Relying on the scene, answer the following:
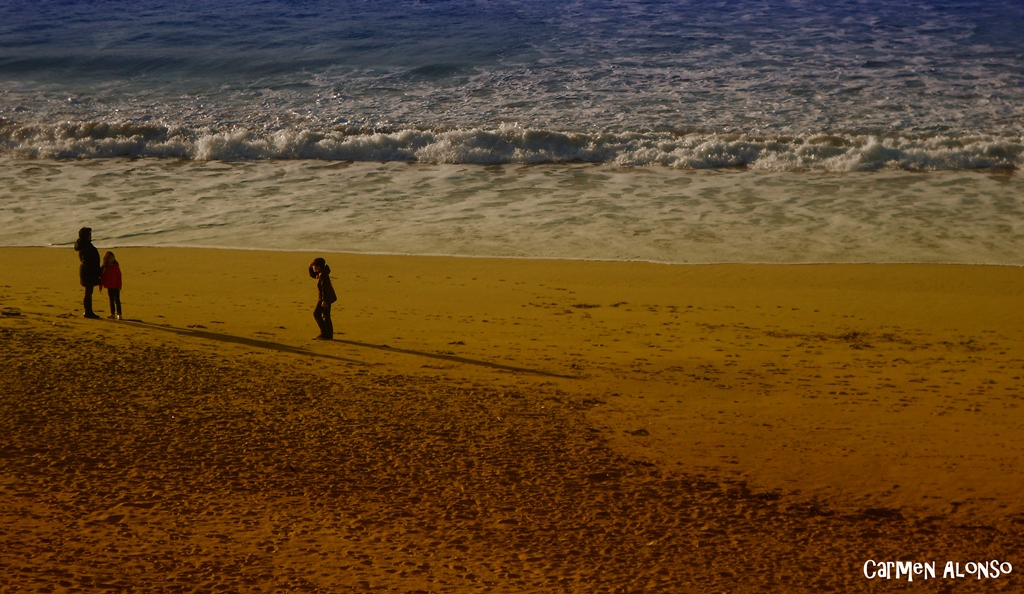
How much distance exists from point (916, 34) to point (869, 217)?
16.7 m

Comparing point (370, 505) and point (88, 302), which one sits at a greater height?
point (88, 302)

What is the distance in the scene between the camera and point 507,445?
5.51m

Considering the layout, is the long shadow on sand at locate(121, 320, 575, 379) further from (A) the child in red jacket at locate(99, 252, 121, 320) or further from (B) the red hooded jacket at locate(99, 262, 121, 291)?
(B) the red hooded jacket at locate(99, 262, 121, 291)

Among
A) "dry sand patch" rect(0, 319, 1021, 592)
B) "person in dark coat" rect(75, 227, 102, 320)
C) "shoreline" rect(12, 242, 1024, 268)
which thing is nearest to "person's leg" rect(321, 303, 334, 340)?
"dry sand patch" rect(0, 319, 1021, 592)

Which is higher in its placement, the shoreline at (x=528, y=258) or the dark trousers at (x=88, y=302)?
the dark trousers at (x=88, y=302)

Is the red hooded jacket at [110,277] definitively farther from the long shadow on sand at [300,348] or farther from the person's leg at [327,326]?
the person's leg at [327,326]

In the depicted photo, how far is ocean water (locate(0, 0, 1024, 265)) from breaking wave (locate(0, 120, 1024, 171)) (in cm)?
6

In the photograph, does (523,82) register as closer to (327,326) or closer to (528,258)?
(528,258)

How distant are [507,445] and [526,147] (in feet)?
47.5

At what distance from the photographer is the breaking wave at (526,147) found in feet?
59.1

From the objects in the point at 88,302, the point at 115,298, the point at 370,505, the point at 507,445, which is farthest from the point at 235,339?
the point at 370,505

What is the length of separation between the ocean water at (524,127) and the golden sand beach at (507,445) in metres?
3.91

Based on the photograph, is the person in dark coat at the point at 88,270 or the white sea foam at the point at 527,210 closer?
the person in dark coat at the point at 88,270

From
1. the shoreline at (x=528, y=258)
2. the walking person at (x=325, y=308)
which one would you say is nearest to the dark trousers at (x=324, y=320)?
the walking person at (x=325, y=308)
